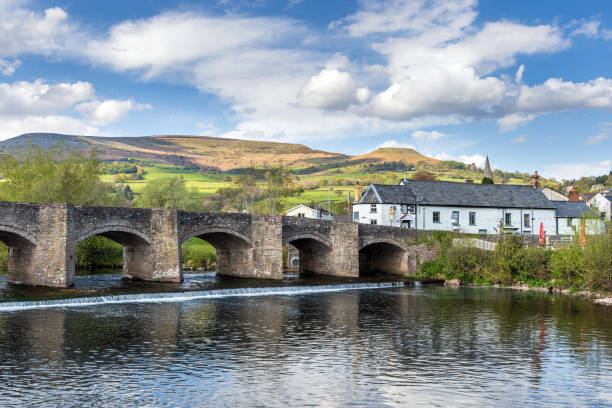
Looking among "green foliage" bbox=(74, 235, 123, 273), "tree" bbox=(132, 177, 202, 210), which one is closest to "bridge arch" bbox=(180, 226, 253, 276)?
→ "green foliage" bbox=(74, 235, 123, 273)

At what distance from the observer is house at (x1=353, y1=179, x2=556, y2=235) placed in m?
58.8

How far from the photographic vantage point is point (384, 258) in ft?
178

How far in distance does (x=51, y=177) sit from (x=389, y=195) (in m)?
31.6

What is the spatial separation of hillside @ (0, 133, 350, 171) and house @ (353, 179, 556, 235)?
90.2 meters

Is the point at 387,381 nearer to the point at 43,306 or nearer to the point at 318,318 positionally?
the point at 318,318

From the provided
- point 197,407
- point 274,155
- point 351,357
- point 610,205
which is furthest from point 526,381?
point 274,155

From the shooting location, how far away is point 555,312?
30375 millimetres

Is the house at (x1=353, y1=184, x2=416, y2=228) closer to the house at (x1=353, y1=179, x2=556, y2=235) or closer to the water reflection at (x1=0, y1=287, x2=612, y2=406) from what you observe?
the house at (x1=353, y1=179, x2=556, y2=235)

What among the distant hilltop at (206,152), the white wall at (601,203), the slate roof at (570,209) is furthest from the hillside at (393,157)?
the slate roof at (570,209)

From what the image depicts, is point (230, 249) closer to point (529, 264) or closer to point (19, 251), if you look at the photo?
point (19, 251)

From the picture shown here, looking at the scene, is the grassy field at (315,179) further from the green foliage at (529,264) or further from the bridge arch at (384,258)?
the green foliage at (529,264)

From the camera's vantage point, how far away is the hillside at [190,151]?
518 feet

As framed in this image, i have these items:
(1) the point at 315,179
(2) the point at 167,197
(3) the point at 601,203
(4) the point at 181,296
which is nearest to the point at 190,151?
(1) the point at 315,179

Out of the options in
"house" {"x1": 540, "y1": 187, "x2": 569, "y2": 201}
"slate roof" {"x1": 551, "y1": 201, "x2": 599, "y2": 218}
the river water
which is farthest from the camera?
"house" {"x1": 540, "y1": 187, "x2": 569, "y2": 201}
